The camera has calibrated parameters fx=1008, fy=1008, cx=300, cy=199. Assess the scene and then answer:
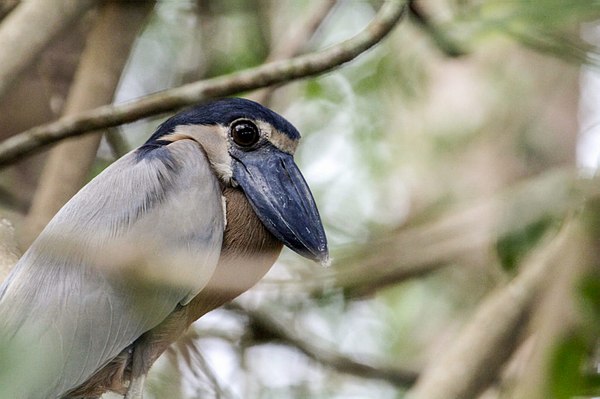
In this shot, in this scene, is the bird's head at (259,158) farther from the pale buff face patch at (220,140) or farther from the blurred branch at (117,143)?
the blurred branch at (117,143)

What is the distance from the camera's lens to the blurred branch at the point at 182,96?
2809 millimetres

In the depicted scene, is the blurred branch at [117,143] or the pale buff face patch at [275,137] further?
the blurred branch at [117,143]

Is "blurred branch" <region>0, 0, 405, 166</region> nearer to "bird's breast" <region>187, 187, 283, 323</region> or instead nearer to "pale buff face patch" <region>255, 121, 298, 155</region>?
"pale buff face patch" <region>255, 121, 298, 155</region>

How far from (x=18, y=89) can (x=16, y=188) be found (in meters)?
0.40

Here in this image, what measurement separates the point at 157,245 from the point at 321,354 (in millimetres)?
1096

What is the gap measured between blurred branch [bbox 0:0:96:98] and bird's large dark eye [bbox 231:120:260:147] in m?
0.66

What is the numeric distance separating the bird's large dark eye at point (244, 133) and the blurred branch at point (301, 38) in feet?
2.42

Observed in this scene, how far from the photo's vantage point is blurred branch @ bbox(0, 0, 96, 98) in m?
2.97

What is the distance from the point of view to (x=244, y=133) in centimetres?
295

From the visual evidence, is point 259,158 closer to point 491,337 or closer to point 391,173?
point 491,337

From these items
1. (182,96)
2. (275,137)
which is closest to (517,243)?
(275,137)

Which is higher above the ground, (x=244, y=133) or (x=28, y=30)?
(x=28, y=30)

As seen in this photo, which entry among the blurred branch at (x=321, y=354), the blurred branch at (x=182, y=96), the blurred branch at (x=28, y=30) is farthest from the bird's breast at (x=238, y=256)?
the blurred branch at (x=28, y=30)

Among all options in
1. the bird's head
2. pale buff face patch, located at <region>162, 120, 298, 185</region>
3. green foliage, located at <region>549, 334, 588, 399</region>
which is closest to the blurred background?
green foliage, located at <region>549, 334, 588, 399</region>
